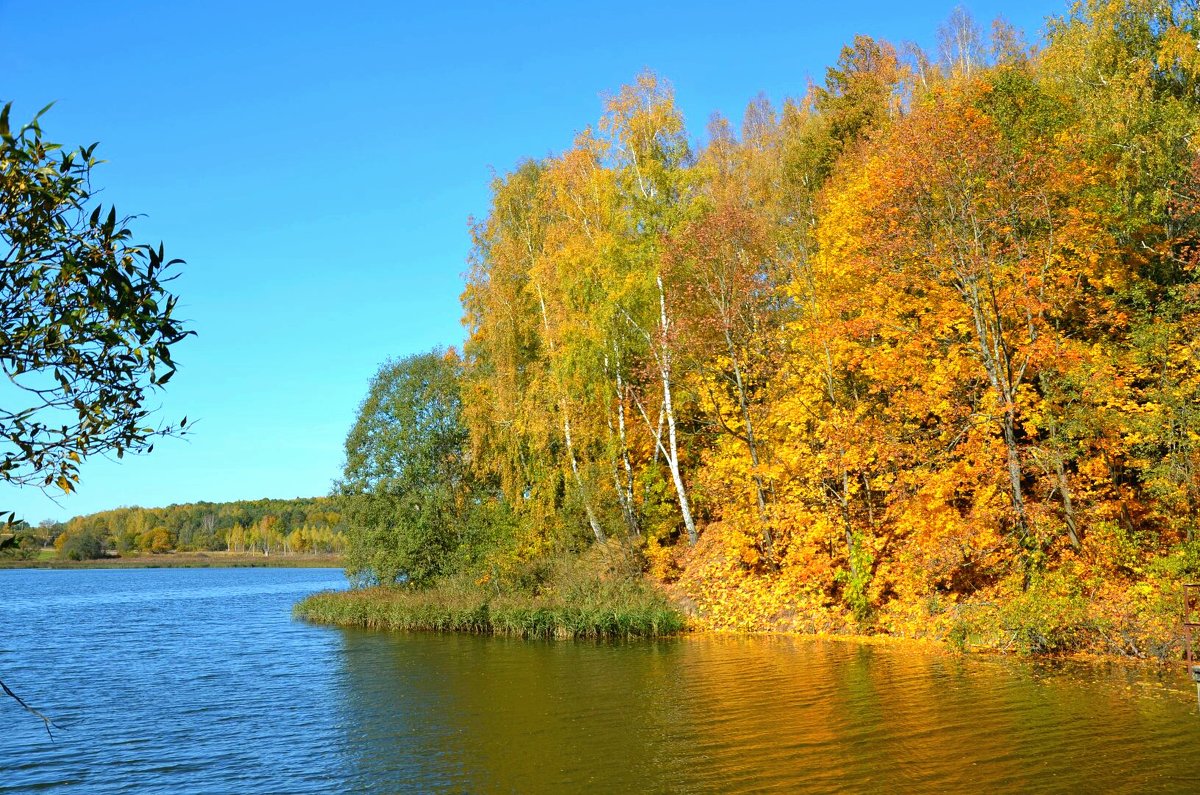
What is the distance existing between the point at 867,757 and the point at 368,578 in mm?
30357

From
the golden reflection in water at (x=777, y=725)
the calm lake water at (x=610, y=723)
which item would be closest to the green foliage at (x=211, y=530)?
the calm lake water at (x=610, y=723)

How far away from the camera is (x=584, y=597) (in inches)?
1131

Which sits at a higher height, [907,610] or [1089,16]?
[1089,16]

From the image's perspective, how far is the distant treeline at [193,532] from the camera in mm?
157125

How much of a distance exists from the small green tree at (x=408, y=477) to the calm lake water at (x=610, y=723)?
1073cm

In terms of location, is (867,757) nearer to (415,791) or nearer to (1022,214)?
(415,791)

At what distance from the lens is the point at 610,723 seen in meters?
15.3

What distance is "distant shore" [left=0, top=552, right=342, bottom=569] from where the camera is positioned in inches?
5595

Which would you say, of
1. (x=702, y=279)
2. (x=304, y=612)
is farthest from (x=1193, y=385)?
(x=304, y=612)

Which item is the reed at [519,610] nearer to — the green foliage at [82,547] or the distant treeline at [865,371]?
the distant treeline at [865,371]

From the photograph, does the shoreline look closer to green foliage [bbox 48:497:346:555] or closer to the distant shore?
the distant shore

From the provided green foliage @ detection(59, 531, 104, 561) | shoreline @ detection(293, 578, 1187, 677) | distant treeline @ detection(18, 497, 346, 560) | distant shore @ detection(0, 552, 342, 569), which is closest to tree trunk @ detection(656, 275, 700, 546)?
shoreline @ detection(293, 578, 1187, 677)

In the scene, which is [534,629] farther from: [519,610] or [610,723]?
[610,723]

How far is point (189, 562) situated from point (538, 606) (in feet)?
447
